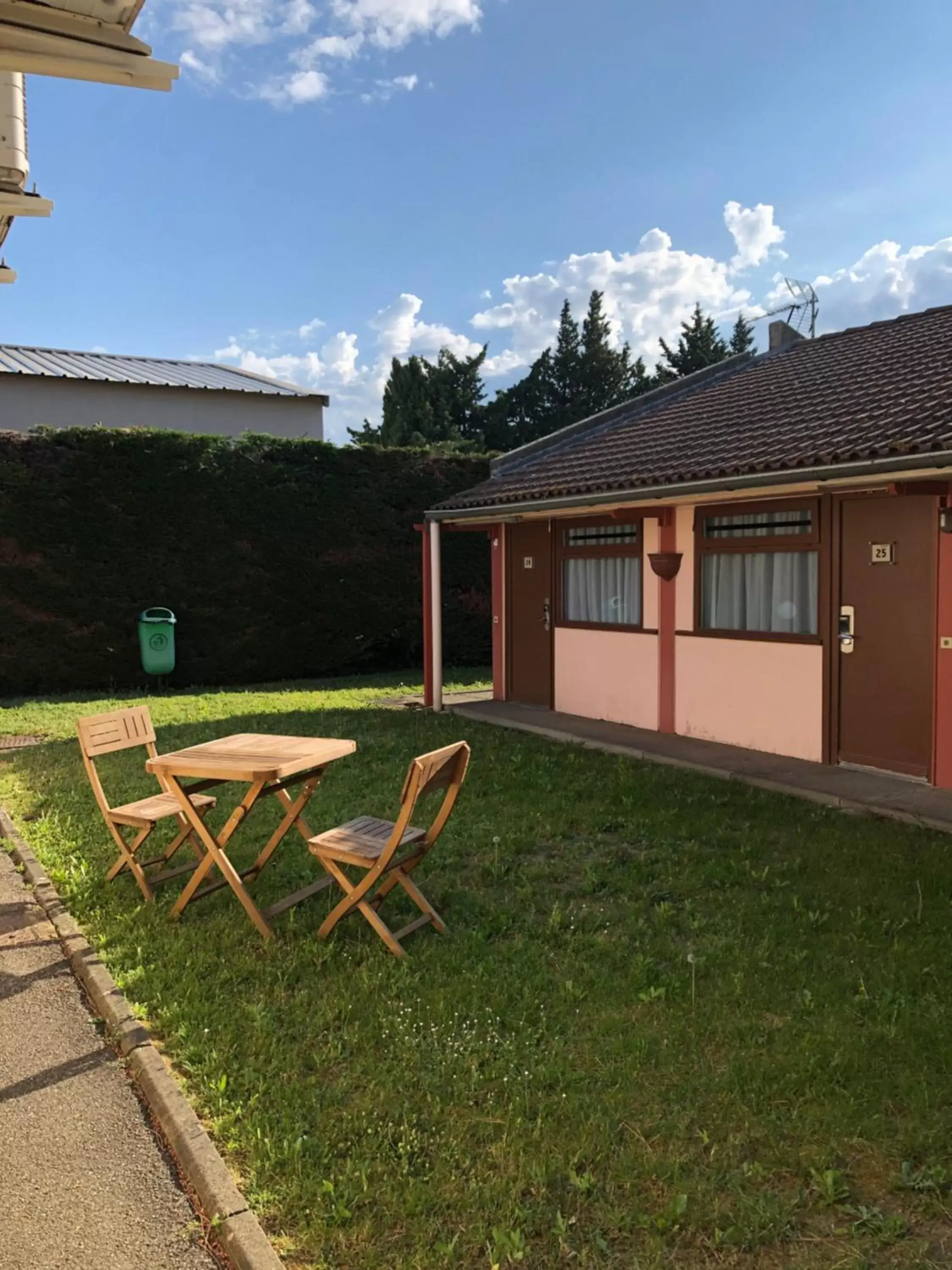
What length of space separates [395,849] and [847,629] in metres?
4.96

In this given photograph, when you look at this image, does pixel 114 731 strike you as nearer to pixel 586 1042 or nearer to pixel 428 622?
pixel 586 1042

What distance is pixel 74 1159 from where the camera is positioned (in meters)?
2.91

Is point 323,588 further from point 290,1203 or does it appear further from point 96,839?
point 290,1203

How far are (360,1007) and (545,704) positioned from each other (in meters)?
7.65

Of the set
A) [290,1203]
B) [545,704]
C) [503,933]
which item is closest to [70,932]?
[503,933]

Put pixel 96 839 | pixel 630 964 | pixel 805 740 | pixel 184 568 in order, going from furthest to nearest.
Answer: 1. pixel 184 568
2. pixel 805 740
3. pixel 96 839
4. pixel 630 964

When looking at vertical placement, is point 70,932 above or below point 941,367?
below

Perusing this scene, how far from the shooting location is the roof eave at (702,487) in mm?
6102

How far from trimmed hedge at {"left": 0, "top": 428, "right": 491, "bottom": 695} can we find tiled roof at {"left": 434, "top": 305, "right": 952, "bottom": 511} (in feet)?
10.5

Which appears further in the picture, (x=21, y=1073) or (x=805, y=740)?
(x=805, y=740)

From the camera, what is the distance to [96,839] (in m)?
6.03

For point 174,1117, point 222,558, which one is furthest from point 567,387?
point 174,1117

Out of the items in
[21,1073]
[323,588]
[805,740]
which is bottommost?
[21,1073]

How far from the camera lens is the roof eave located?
6102 millimetres
